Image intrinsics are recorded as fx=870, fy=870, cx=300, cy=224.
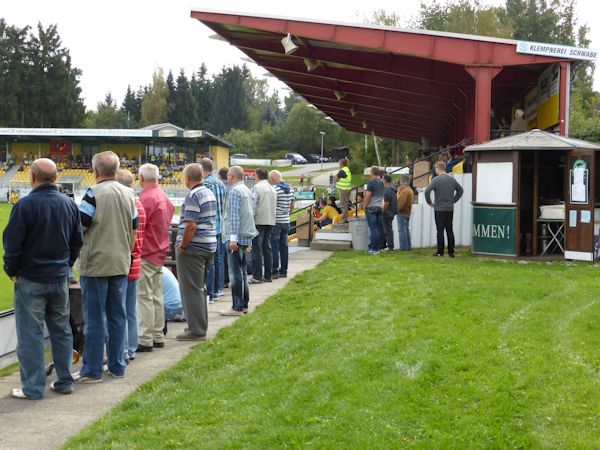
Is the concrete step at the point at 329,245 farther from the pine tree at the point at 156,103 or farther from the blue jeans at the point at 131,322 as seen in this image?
the pine tree at the point at 156,103

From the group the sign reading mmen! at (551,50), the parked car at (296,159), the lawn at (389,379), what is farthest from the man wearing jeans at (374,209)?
the parked car at (296,159)

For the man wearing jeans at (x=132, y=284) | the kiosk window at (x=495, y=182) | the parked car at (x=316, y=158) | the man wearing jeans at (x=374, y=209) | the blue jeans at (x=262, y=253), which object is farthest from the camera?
the parked car at (x=316, y=158)

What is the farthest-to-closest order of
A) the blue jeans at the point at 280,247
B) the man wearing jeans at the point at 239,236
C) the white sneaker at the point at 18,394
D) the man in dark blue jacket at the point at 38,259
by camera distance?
the blue jeans at the point at 280,247, the man wearing jeans at the point at 239,236, the white sneaker at the point at 18,394, the man in dark blue jacket at the point at 38,259

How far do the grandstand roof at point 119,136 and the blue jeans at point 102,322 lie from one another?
56.2 metres

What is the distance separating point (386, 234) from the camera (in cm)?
1698

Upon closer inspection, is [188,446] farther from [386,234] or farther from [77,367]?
[386,234]

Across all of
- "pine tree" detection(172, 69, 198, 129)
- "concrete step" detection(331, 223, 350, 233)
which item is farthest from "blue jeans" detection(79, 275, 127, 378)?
"pine tree" detection(172, 69, 198, 129)

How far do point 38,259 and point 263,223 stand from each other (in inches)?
253

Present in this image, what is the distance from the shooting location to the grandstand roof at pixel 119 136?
2544 inches

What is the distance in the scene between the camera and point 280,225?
13953mm

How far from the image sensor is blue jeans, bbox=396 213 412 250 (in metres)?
16.9

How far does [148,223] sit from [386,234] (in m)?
9.04

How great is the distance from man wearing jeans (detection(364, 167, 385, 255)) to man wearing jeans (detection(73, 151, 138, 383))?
9687 mm

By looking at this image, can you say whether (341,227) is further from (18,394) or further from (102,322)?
(18,394)
